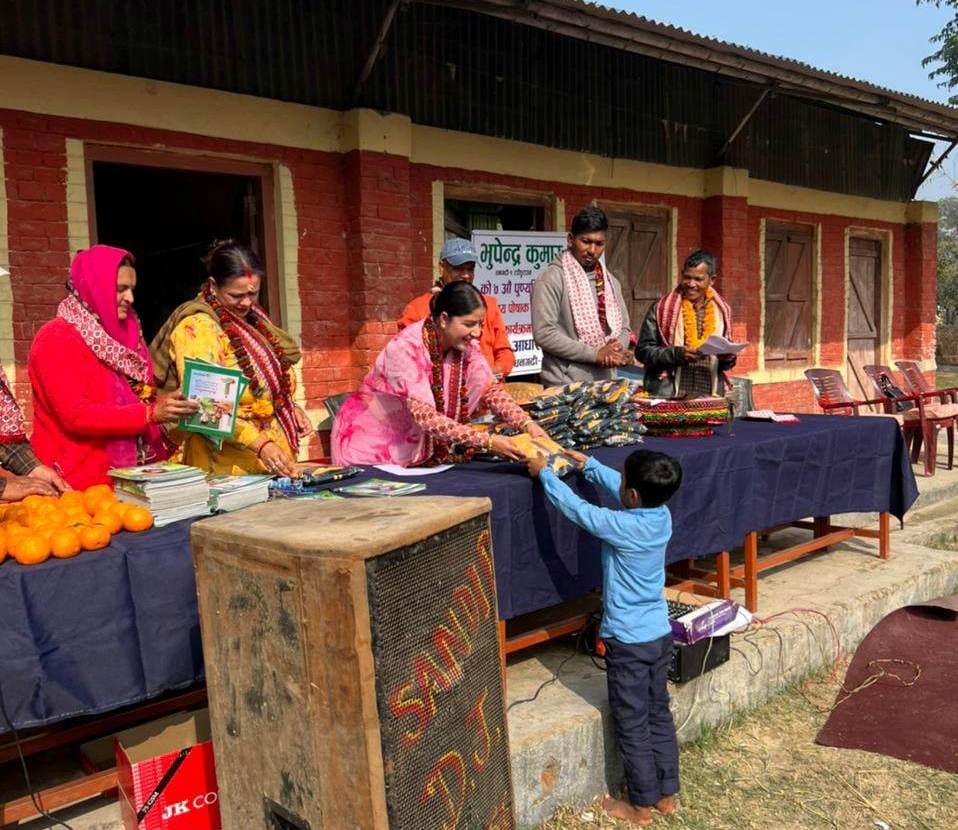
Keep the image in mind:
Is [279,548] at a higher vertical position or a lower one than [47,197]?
lower

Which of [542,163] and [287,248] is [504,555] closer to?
[287,248]

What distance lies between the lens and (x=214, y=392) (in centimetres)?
267

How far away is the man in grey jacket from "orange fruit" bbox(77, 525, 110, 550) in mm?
2480

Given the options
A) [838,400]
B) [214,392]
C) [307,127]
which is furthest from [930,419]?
[214,392]

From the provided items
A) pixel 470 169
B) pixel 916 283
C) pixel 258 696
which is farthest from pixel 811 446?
pixel 916 283

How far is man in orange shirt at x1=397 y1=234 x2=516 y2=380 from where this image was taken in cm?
457

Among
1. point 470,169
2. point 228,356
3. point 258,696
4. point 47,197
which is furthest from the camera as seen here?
point 470,169

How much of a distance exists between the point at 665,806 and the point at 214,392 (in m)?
2.05

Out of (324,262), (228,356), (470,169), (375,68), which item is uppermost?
(375,68)

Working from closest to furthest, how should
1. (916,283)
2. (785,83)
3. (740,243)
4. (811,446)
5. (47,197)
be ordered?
1. (811,446)
2. (47,197)
3. (785,83)
4. (740,243)
5. (916,283)

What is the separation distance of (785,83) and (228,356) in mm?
6519

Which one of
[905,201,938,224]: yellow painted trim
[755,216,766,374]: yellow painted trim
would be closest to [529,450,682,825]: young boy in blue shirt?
[755,216,766,374]: yellow painted trim

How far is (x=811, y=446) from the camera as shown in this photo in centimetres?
435

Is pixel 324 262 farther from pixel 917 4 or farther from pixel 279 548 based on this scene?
pixel 917 4
